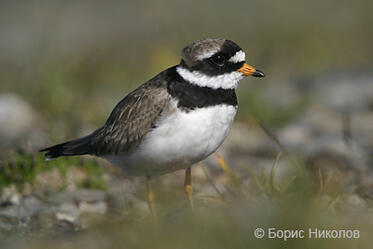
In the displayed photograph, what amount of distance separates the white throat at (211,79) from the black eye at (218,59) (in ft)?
0.31

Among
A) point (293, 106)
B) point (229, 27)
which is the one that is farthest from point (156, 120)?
point (229, 27)

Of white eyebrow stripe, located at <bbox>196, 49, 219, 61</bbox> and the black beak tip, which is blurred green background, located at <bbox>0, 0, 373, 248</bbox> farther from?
white eyebrow stripe, located at <bbox>196, 49, 219, 61</bbox>

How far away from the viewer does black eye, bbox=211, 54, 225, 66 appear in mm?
3895

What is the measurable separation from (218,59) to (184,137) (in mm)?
650

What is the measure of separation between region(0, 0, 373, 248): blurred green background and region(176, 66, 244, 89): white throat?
0.68 m

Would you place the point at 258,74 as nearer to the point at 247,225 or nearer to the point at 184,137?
the point at 184,137

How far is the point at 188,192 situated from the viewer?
4.20m

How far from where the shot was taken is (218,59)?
390cm

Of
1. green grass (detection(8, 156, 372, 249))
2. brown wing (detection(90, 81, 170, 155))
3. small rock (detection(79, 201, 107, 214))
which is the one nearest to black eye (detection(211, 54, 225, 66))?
brown wing (detection(90, 81, 170, 155))

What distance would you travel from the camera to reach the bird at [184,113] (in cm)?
375

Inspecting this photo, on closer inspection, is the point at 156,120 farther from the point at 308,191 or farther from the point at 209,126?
the point at 308,191

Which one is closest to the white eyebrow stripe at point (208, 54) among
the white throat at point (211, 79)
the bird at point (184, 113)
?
the bird at point (184, 113)

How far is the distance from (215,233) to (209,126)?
3.39ft

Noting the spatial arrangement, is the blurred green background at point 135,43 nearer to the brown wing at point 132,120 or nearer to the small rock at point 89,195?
the small rock at point 89,195
